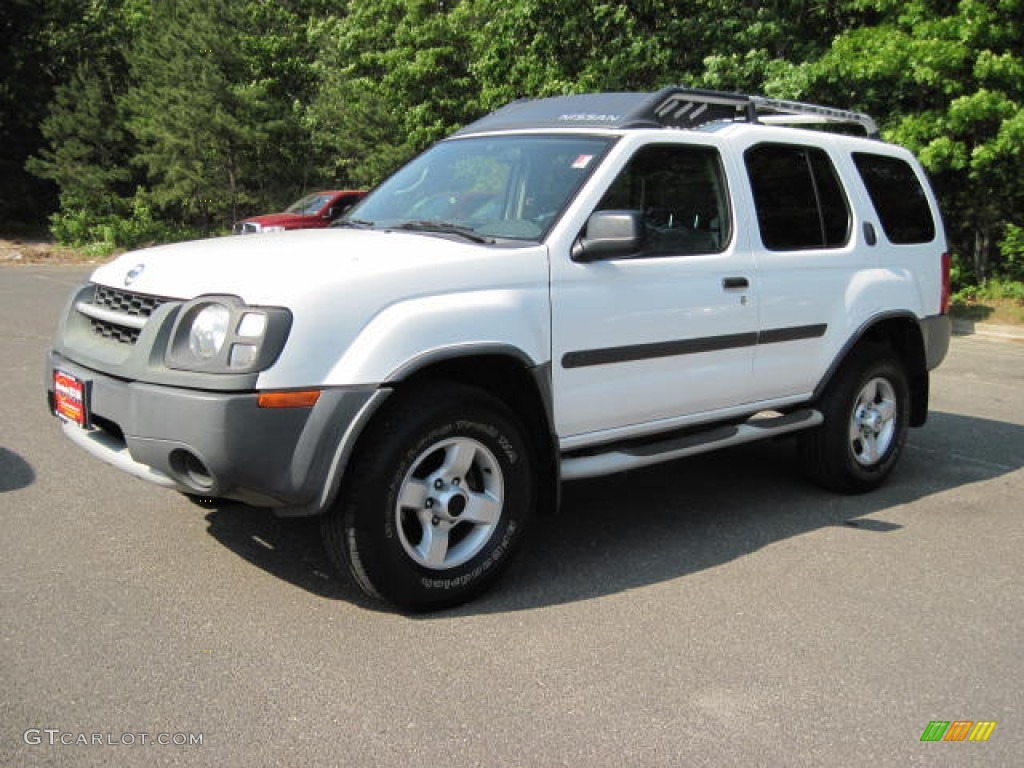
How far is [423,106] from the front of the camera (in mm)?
27203

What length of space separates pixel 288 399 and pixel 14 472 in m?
2.93

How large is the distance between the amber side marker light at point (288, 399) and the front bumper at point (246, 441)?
2 centimetres

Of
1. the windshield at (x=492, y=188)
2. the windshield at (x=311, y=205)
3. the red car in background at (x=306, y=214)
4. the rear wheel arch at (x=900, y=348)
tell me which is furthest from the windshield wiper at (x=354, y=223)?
the windshield at (x=311, y=205)

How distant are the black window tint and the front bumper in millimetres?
1632

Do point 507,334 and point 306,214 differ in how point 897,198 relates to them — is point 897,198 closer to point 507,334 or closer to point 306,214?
point 507,334

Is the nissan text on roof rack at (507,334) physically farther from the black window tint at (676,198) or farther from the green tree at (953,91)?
the green tree at (953,91)

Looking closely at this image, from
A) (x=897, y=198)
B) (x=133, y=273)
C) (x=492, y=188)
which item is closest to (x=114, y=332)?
(x=133, y=273)

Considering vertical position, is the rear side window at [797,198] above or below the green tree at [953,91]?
below

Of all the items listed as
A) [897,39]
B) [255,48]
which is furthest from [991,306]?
[255,48]

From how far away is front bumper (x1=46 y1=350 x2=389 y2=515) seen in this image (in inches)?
131

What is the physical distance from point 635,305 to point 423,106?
2430cm

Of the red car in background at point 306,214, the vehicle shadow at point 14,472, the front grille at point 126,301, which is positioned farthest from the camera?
the red car in background at point 306,214

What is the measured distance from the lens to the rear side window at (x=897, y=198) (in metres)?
5.68

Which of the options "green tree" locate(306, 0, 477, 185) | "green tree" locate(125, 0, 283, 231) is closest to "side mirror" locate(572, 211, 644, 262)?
"green tree" locate(306, 0, 477, 185)
